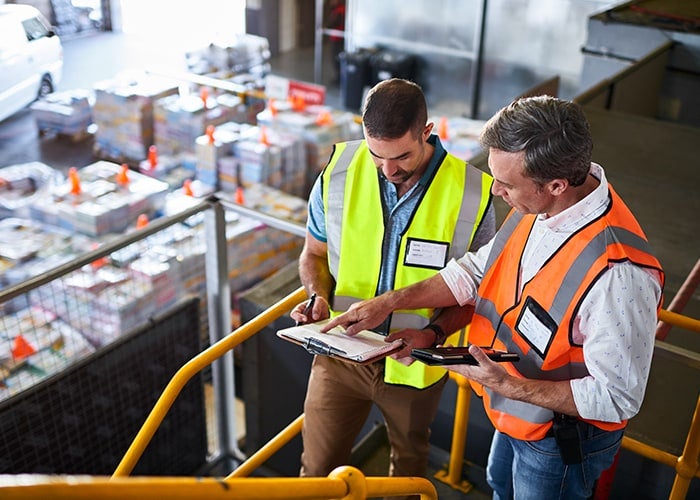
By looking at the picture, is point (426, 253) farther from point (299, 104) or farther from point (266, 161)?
point (299, 104)

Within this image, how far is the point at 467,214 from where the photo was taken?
2.54 meters

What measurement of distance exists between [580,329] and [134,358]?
266 centimetres

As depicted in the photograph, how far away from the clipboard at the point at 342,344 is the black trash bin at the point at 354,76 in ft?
Result: 33.2

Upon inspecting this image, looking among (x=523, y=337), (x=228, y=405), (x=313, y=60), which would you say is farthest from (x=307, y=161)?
(x=313, y=60)

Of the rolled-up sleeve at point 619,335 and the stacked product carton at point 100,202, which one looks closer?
the rolled-up sleeve at point 619,335

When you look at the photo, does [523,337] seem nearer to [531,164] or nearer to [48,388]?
[531,164]

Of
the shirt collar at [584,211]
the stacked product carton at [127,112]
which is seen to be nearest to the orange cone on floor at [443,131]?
the stacked product carton at [127,112]

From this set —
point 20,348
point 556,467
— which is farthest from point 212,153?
point 556,467

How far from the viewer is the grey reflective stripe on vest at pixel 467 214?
2535 mm

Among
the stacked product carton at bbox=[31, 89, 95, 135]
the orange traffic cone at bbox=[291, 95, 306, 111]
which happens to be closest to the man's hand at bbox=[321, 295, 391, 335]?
the orange traffic cone at bbox=[291, 95, 306, 111]

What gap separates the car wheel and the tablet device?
10139 millimetres

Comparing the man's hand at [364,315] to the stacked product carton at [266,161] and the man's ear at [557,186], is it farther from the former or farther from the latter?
the stacked product carton at [266,161]

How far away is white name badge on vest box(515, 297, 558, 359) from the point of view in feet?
6.67

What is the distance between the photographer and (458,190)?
2.52 metres
